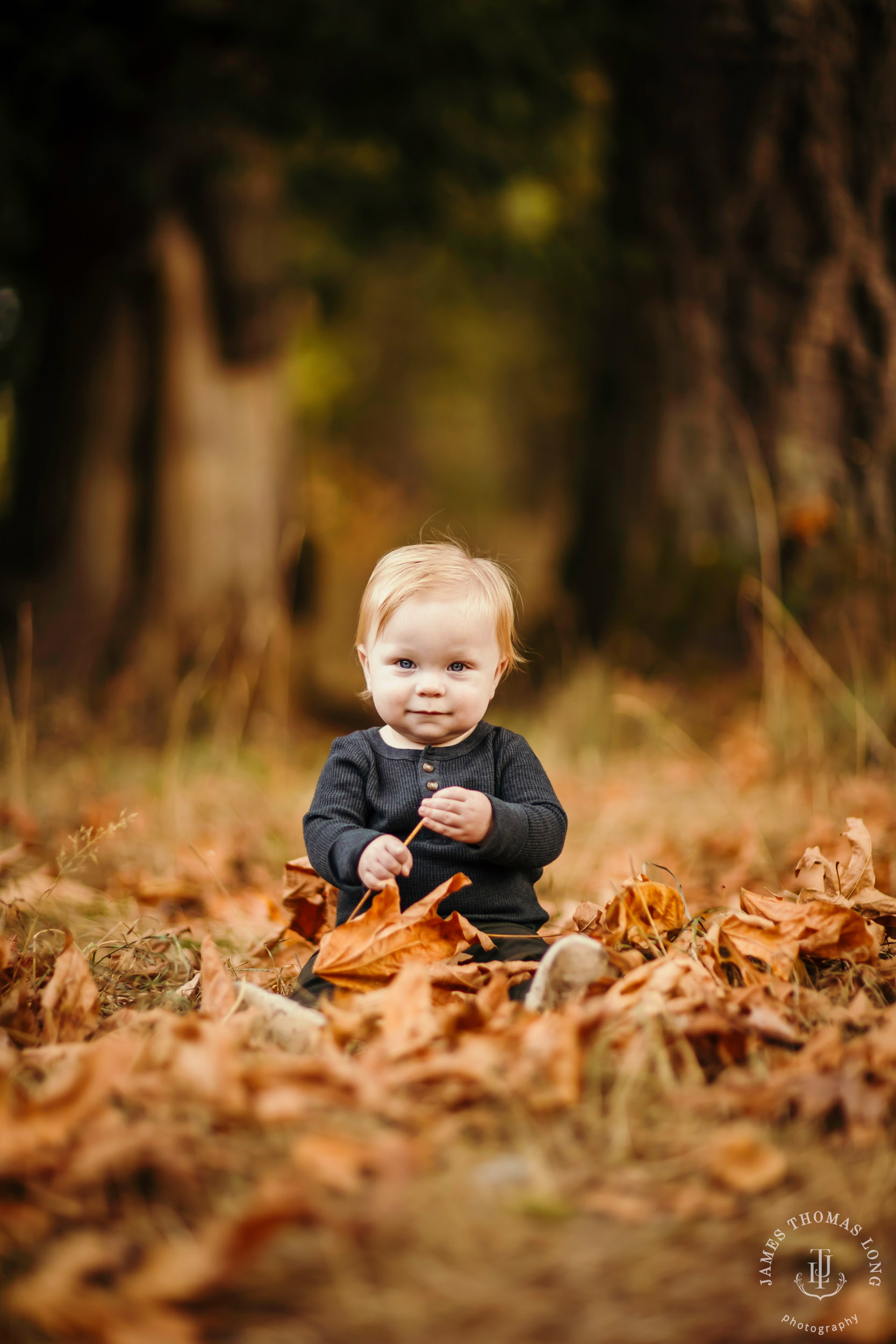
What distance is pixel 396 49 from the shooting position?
17.5 feet

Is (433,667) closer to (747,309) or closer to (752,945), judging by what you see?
(752,945)

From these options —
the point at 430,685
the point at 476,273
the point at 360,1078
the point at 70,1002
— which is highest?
the point at 476,273

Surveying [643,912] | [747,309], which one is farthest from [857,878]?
[747,309]

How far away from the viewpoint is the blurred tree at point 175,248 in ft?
16.5

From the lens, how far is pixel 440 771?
1.94 metres

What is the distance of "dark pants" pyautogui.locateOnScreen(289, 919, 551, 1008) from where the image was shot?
177 cm

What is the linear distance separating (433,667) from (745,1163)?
1012 mm

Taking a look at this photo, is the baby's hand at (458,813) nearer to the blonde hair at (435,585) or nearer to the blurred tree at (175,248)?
the blonde hair at (435,585)

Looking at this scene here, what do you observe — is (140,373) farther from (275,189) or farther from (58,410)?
(275,189)

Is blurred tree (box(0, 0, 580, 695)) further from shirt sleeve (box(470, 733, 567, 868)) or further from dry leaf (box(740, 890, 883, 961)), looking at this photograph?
dry leaf (box(740, 890, 883, 961))

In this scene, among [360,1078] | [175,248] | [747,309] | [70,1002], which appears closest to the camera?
[360,1078]

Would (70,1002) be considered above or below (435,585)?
below

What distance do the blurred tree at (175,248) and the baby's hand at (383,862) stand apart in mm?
3546

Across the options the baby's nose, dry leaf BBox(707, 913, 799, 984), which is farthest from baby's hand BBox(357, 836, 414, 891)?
dry leaf BBox(707, 913, 799, 984)
